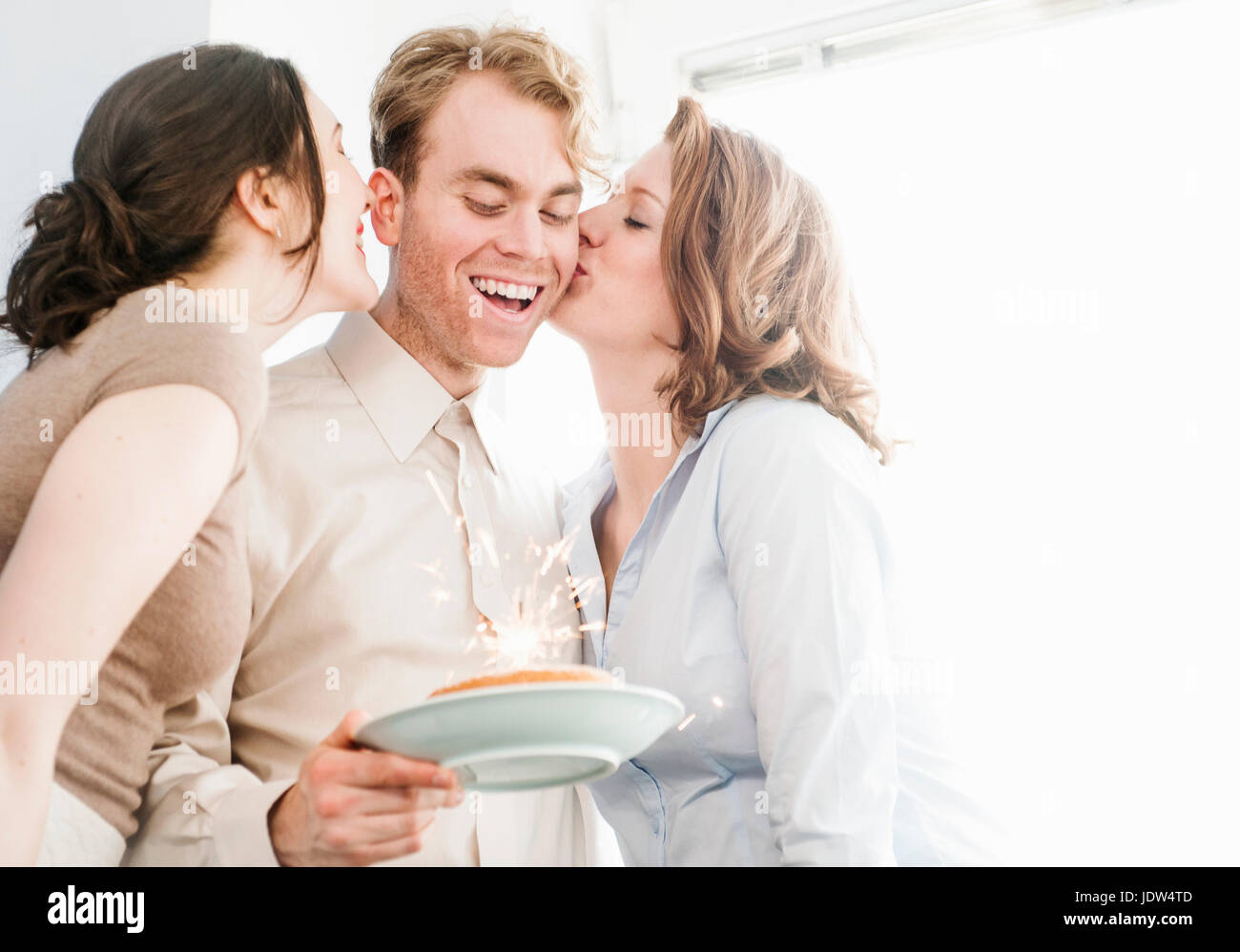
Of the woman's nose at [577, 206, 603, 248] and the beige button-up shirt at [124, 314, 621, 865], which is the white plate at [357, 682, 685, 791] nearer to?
the beige button-up shirt at [124, 314, 621, 865]

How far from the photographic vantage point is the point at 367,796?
83 cm

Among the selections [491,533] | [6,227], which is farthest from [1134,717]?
[6,227]

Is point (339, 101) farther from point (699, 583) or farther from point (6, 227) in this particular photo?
point (699, 583)

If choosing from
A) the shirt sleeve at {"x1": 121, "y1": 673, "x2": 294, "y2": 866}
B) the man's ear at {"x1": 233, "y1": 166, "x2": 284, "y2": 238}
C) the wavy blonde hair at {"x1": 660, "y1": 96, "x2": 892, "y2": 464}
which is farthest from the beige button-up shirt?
the wavy blonde hair at {"x1": 660, "y1": 96, "x2": 892, "y2": 464}

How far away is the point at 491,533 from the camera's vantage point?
134 centimetres

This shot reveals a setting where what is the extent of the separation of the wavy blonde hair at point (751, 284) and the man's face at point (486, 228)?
170 millimetres

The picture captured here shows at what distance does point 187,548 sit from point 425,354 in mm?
531

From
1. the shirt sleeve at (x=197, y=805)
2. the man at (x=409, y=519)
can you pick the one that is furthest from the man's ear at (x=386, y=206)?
the shirt sleeve at (x=197, y=805)

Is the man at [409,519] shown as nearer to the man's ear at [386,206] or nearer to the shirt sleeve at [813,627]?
the man's ear at [386,206]

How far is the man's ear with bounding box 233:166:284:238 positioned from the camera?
1.12 metres

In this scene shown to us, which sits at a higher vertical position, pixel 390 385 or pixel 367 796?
pixel 390 385

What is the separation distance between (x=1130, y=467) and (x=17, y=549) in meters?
1.52

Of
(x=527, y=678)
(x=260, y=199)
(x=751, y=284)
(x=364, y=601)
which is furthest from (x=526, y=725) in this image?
(x=751, y=284)

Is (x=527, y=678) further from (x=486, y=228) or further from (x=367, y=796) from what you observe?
(x=486, y=228)
